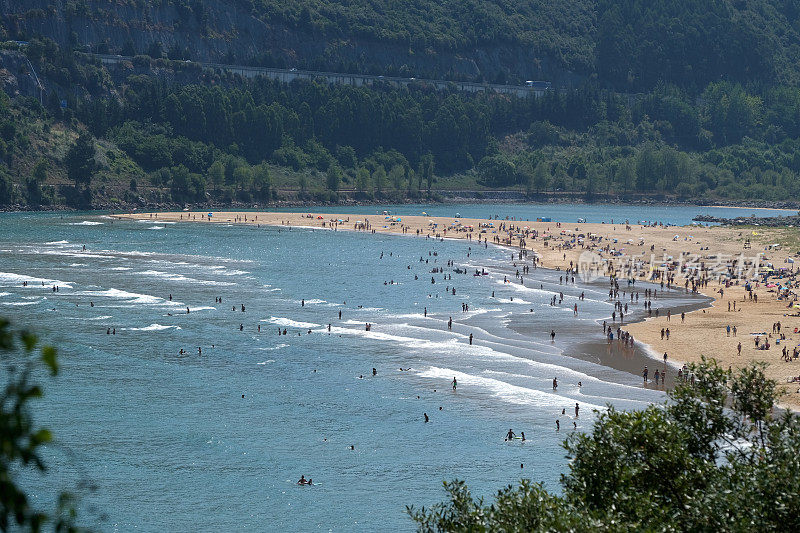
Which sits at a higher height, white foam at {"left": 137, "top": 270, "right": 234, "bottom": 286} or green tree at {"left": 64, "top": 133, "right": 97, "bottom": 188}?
green tree at {"left": 64, "top": 133, "right": 97, "bottom": 188}

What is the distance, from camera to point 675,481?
75.6 ft

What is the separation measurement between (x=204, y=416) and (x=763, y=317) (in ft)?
166

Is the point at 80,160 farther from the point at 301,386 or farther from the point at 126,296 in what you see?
the point at 301,386

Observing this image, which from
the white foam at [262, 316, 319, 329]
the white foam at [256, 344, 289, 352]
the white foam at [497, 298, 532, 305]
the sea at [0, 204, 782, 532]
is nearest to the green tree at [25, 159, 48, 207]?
the sea at [0, 204, 782, 532]

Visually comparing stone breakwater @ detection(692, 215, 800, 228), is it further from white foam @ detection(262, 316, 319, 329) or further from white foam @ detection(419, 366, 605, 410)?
white foam @ detection(419, 366, 605, 410)

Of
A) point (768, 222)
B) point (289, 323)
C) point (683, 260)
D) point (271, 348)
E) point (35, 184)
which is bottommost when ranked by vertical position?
point (271, 348)

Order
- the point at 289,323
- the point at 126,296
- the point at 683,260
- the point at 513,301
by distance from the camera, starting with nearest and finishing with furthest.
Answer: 1. the point at 289,323
2. the point at 126,296
3. the point at 513,301
4. the point at 683,260

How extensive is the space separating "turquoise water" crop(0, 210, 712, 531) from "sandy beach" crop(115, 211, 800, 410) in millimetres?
7322

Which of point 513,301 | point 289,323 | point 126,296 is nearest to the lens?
point 289,323

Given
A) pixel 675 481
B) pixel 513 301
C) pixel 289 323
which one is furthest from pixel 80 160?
pixel 675 481

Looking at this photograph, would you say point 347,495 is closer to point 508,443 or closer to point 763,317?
point 508,443

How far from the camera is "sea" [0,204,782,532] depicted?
142 feet

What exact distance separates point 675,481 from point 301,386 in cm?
3944

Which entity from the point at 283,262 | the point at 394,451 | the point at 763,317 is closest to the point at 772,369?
the point at 763,317
